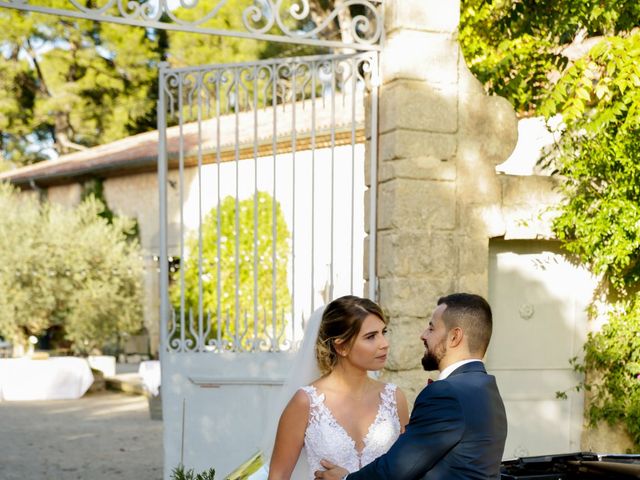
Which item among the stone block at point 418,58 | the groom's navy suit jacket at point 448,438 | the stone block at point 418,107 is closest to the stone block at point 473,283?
the stone block at point 418,107

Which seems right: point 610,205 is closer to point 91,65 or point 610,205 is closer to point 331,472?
point 331,472

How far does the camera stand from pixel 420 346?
525 cm

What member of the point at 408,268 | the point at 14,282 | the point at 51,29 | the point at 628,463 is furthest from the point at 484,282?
the point at 51,29

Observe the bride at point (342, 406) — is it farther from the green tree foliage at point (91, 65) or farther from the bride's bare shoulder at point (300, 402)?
the green tree foliage at point (91, 65)

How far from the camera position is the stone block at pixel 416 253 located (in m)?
5.23

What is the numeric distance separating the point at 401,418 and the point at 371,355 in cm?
32

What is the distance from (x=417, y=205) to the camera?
5.27 metres

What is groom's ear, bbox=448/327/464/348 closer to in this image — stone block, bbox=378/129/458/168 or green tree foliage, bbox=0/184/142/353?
stone block, bbox=378/129/458/168

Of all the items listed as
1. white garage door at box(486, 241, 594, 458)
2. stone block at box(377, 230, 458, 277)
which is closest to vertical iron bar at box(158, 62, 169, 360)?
stone block at box(377, 230, 458, 277)

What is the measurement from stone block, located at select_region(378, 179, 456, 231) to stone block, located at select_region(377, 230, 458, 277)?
0.06 m

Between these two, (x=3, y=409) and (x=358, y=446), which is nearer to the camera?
(x=358, y=446)

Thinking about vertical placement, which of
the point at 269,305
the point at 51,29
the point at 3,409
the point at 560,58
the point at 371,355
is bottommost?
the point at 3,409

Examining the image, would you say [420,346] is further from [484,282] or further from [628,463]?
[628,463]

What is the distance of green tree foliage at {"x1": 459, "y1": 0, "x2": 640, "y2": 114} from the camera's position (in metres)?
6.20
